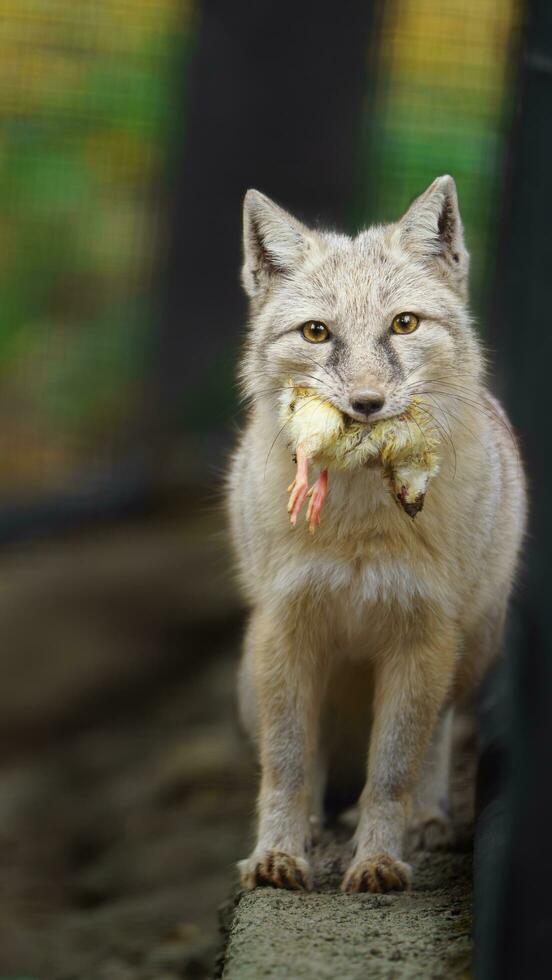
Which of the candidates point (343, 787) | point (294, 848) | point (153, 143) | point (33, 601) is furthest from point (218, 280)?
point (294, 848)

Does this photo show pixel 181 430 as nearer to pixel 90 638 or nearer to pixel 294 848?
pixel 90 638

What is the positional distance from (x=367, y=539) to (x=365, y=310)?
0.52m

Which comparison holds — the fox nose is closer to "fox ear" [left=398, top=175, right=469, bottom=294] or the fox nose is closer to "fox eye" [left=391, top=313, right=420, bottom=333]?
"fox eye" [left=391, top=313, right=420, bottom=333]

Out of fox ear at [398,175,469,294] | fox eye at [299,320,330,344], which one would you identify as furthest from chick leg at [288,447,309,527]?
fox ear at [398,175,469,294]

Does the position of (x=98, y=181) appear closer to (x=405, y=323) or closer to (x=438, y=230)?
(x=438, y=230)

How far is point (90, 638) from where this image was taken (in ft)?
21.6

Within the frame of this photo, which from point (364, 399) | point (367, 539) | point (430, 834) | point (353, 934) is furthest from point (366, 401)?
point (430, 834)

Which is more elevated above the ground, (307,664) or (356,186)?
(356,186)

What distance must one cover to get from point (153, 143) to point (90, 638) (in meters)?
2.51

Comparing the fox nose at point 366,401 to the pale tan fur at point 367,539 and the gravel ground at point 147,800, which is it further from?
the gravel ground at point 147,800

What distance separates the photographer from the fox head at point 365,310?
2.79 m

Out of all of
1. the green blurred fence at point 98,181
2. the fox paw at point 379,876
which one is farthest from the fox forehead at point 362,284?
the green blurred fence at point 98,181

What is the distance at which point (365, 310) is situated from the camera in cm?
288

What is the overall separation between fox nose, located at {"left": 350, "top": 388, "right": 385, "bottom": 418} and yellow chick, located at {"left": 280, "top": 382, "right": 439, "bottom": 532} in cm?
4
